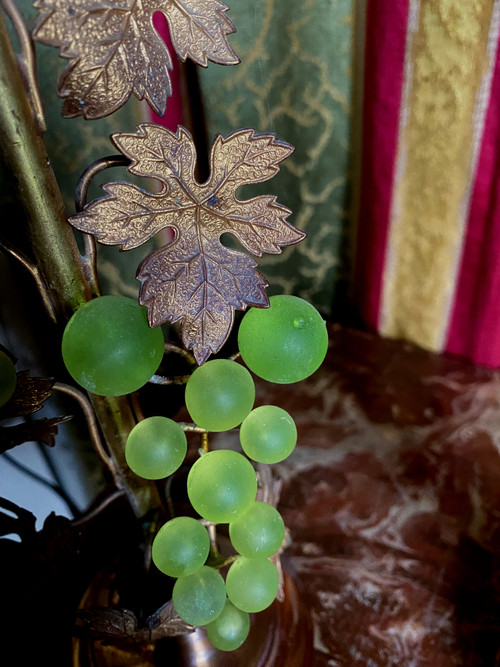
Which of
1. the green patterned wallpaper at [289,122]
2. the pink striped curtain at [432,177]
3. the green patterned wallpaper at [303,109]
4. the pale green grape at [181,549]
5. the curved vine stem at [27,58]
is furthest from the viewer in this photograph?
the pink striped curtain at [432,177]

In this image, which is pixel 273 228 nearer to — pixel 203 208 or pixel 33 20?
pixel 203 208

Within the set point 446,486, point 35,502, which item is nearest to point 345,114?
point 446,486

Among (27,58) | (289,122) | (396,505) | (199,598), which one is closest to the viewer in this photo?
(27,58)

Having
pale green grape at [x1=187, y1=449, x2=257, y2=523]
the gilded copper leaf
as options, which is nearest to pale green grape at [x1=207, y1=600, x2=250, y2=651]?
pale green grape at [x1=187, y1=449, x2=257, y2=523]

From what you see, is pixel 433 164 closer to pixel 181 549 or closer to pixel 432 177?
pixel 432 177

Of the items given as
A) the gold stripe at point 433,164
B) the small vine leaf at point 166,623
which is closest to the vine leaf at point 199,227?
the small vine leaf at point 166,623

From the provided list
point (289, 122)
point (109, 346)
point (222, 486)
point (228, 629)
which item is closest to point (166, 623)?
point (228, 629)

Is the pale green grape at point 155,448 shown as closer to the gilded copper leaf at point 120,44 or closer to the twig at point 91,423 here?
the twig at point 91,423
